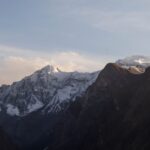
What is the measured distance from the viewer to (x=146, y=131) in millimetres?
195625

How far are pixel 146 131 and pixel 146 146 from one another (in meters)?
11.6

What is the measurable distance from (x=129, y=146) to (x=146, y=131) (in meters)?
8.28

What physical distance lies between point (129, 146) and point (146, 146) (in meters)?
15.7

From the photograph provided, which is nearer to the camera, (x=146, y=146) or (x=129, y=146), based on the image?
(x=146, y=146)

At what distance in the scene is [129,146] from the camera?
199750 millimetres

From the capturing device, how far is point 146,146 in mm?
184625
